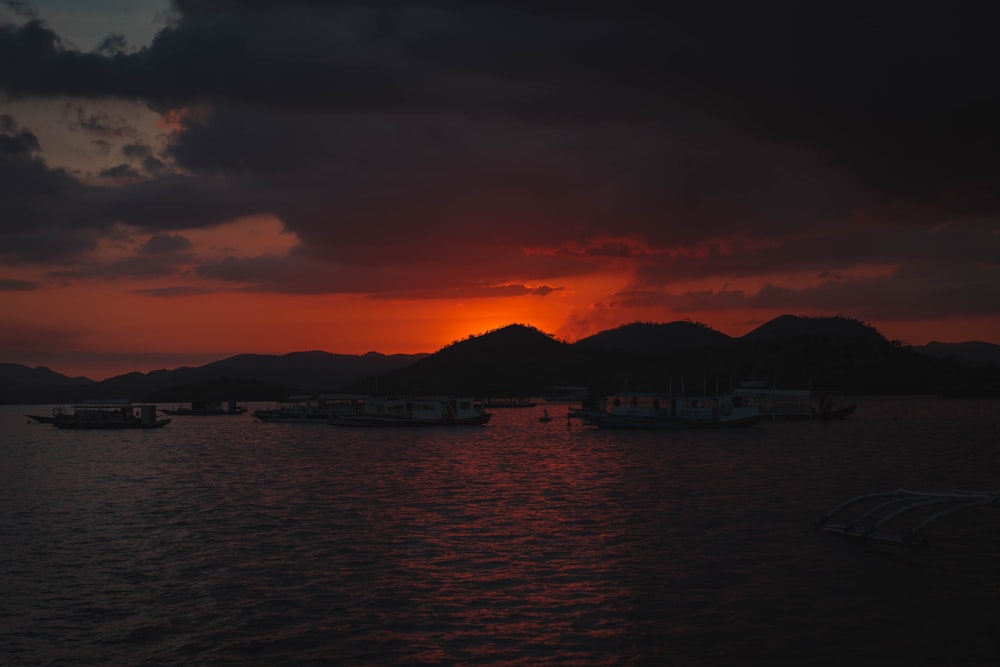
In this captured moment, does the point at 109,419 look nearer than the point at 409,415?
No

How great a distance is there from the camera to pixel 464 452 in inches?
3297

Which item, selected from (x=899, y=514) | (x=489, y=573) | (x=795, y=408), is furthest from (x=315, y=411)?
(x=489, y=573)

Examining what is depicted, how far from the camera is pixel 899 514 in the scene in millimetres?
34094

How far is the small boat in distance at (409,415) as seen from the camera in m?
125

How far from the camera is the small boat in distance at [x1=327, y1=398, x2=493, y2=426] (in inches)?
4929

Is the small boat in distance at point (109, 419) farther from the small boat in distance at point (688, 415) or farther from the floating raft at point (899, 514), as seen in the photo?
the floating raft at point (899, 514)

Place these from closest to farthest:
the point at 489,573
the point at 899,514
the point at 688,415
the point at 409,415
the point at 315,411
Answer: the point at 489,573
the point at 899,514
the point at 688,415
the point at 409,415
the point at 315,411

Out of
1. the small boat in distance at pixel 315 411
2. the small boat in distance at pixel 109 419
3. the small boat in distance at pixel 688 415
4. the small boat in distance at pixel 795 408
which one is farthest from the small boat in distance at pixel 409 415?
the small boat in distance at pixel 795 408

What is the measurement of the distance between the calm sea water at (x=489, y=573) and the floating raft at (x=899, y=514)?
0.92 m

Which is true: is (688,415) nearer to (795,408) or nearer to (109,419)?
(795,408)

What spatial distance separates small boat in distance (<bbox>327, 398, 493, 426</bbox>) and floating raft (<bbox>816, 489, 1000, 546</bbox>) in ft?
295

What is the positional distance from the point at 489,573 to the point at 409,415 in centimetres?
9902

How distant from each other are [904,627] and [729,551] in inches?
359

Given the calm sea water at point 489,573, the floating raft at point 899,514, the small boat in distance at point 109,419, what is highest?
the small boat in distance at point 109,419
